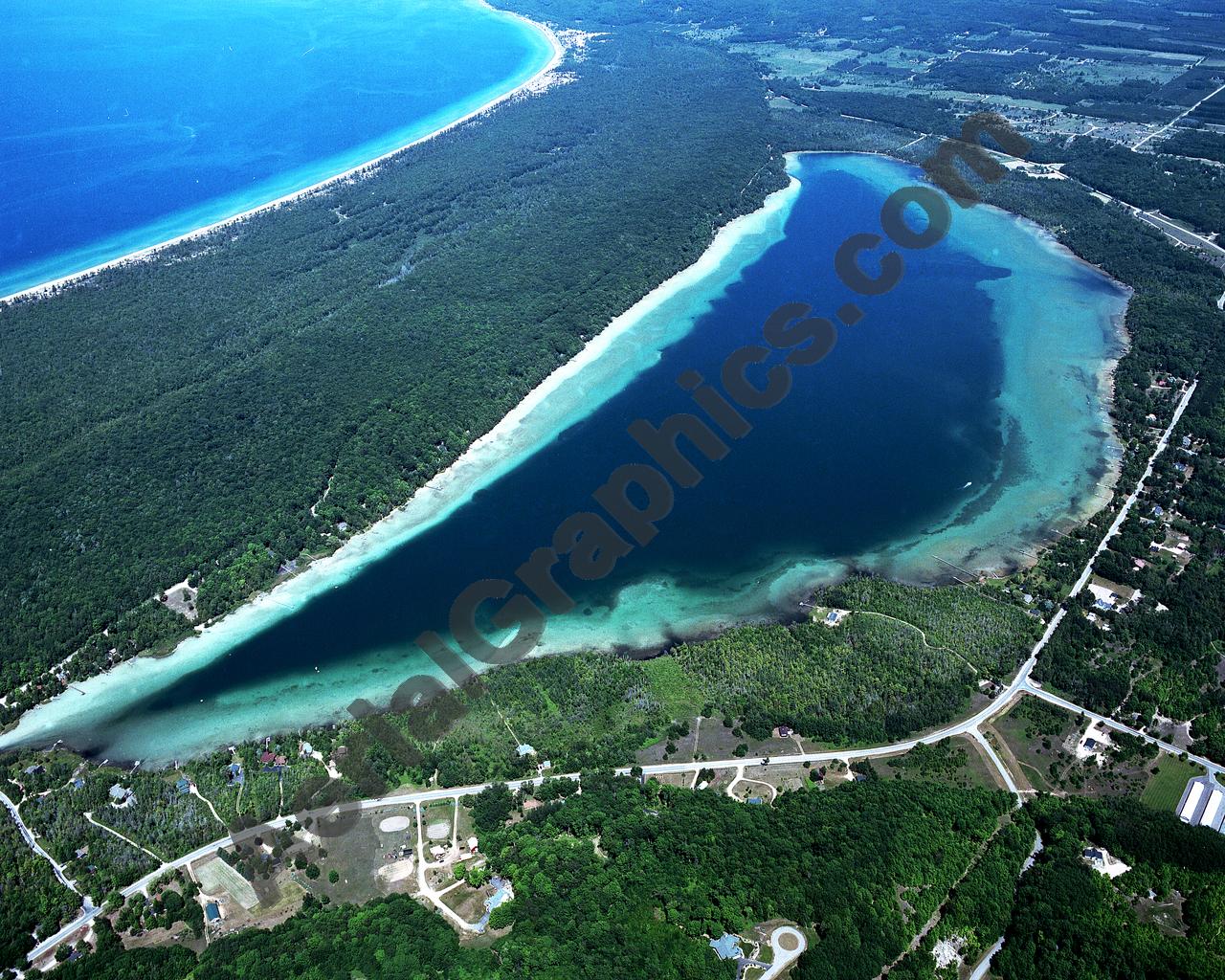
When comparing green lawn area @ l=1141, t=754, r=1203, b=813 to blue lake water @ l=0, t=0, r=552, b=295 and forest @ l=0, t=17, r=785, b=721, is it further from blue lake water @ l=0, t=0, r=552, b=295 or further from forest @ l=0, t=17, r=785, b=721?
blue lake water @ l=0, t=0, r=552, b=295

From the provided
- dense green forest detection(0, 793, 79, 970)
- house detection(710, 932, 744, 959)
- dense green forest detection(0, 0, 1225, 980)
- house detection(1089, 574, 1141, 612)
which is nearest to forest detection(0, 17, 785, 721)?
dense green forest detection(0, 0, 1225, 980)

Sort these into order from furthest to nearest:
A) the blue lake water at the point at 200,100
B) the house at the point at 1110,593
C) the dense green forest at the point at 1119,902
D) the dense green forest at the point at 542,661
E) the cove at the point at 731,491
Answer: the blue lake water at the point at 200,100 < the house at the point at 1110,593 < the cove at the point at 731,491 < the dense green forest at the point at 542,661 < the dense green forest at the point at 1119,902

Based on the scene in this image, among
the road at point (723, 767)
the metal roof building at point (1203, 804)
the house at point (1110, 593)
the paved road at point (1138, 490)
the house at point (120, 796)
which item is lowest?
the house at point (120, 796)

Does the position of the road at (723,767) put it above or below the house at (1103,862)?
below

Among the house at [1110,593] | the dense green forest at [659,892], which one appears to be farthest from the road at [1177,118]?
the dense green forest at [659,892]

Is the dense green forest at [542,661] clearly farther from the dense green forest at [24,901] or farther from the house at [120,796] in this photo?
the house at [120,796]

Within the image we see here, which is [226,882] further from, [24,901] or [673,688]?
[673,688]
